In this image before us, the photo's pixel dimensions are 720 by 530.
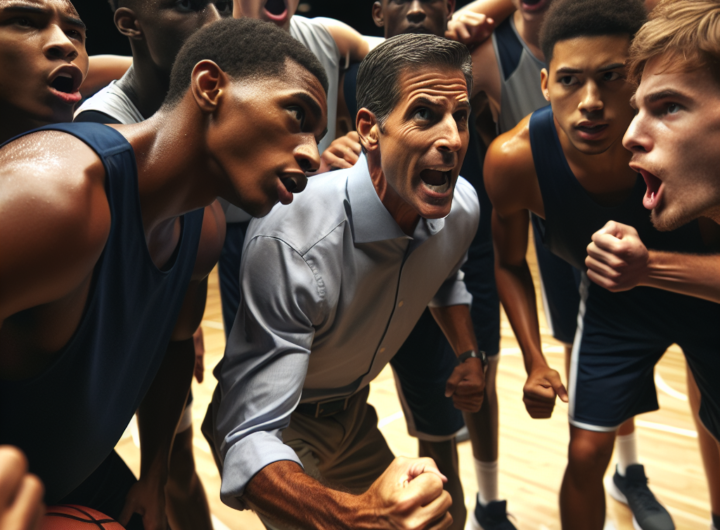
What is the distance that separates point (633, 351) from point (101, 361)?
165 centimetres

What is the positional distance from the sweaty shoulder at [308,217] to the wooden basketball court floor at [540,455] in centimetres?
169

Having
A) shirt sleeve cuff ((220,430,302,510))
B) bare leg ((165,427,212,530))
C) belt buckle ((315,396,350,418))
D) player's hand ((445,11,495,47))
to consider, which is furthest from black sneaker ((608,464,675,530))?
player's hand ((445,11,495,47))

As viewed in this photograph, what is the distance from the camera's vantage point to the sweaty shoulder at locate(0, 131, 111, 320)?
1.00m

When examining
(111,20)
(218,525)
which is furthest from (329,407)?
(111,20)

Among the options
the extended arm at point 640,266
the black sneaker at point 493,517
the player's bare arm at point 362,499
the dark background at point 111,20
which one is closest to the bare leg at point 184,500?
the player's bare arm at point 362,499

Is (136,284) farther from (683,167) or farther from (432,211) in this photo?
(683,167)

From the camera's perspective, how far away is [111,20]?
5918 mm

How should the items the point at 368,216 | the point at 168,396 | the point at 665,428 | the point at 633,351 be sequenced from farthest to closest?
1. the point at 665,428
2. the point at 633,351
3. the point at 168,396
4. the point at 368,216

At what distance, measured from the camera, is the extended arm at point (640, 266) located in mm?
1735

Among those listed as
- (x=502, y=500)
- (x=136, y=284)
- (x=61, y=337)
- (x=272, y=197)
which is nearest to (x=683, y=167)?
(x=272, y=197)

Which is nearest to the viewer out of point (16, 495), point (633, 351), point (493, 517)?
point (16, 495)

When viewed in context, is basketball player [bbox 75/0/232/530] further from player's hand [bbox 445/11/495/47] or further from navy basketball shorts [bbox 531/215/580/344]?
navy basketball shorts [bbox 531/215/580/344]

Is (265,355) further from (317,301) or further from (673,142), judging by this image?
(673,142)

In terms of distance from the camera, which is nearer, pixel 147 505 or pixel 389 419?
pixel 147 505
